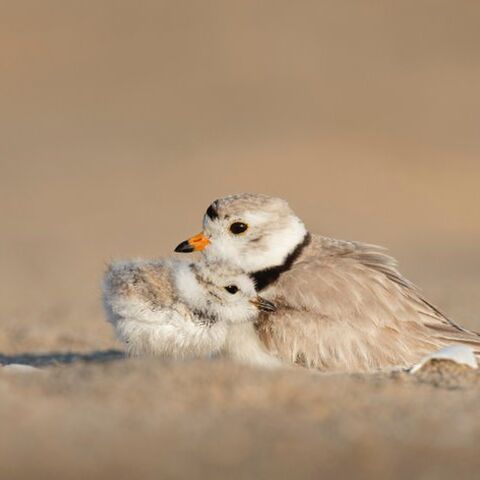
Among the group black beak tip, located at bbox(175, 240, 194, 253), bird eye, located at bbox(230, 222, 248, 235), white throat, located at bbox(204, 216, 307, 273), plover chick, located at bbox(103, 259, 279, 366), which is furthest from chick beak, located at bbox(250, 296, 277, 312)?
black beak tip, located at bbox(175, 240, 194, 253)

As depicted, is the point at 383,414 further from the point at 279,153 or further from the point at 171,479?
the point at 279,153

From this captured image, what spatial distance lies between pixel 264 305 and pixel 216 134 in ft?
44.5

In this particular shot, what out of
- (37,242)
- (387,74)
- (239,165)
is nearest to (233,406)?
(37,242)

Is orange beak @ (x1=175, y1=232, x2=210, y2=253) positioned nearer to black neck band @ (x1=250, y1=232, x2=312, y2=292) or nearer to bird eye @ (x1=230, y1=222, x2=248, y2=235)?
bird eye @ (x1=230, y1=222, x2=248, y2=235)

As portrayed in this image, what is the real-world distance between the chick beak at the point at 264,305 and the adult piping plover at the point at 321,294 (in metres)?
0.03

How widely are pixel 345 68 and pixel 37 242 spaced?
9.48m

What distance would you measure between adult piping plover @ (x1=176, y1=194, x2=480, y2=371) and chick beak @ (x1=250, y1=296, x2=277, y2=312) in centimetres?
3

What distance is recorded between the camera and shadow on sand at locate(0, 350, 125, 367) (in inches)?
231

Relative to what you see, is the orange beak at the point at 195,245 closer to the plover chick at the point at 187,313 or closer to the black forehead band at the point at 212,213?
the black forehead band at the point at 212,213

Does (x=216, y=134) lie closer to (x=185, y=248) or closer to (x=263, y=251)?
(x=185, y=248)

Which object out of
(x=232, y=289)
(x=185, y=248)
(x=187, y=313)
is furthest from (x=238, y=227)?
(x=187, y=313)

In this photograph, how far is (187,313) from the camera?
5.30 meters

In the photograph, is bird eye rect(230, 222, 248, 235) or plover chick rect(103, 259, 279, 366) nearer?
plover chick rect(103, 259, 279, 366)

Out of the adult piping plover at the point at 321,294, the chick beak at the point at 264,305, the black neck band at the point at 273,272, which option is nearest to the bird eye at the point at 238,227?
the adult piping plover at the point at 321,294
